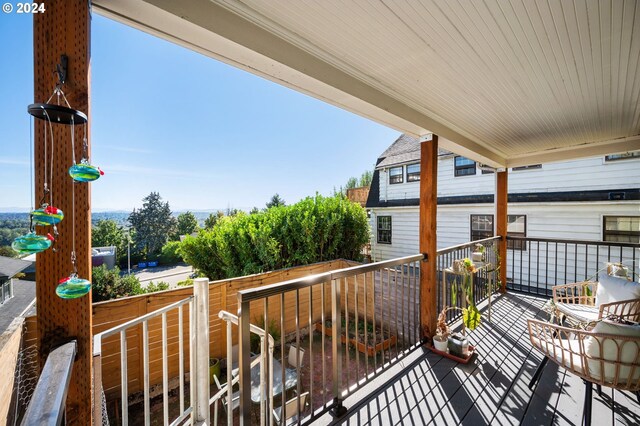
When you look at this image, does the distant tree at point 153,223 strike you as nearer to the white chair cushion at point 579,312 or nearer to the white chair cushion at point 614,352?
the white chair cushion at point 579,312

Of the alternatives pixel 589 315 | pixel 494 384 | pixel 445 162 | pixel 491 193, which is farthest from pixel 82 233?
pixel 445 162

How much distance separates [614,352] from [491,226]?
6.93 m

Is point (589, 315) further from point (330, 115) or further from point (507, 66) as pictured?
point (330, 115)

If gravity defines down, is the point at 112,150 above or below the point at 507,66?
above

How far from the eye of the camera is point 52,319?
98 centimetres

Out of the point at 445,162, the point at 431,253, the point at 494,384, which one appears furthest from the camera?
the point at 445,162

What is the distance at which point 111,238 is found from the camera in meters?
19.7

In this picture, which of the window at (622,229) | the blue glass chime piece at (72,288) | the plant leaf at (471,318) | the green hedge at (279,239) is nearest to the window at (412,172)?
the green hedge at (279,239)

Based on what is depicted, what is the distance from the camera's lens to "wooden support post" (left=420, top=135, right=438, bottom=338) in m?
2.99

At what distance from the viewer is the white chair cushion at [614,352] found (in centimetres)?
152

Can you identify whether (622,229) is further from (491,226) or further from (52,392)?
(52,392)

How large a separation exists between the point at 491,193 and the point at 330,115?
9945 millimetres

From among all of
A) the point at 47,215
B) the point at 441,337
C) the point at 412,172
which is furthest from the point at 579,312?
the point at 412,172

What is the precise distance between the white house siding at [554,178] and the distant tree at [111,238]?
21.0 m
